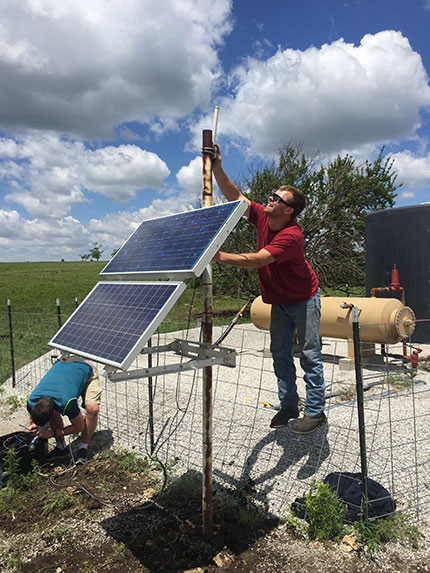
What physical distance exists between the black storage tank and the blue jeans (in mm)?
7070

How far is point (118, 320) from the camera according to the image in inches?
115

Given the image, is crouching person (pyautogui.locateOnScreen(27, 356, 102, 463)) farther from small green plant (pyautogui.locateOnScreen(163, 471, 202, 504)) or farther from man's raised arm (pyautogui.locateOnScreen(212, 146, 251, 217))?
man's raised arm (pyautogui.locateOnScreen(212, 146, 251, 217))

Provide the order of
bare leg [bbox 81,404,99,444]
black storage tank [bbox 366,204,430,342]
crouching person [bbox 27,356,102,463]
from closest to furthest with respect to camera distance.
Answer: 1. crouching person [bbox 27,356,102,463]
2. bare leg [bbox 81,404,99,444]
3. black storage tank [bbox 366,204,430,342]

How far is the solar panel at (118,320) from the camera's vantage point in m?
2.48

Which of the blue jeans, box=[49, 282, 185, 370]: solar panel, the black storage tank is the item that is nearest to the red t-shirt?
the blue jeans

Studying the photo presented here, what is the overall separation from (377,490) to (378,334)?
4394 mm

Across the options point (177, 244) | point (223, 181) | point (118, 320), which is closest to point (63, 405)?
point (118, 320)

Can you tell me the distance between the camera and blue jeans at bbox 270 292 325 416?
3.93 meters

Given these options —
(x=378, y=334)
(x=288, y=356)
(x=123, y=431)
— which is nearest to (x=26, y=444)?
(x=123, y=431)

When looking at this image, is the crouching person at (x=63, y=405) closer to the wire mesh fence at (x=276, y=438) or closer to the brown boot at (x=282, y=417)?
the wire mesh fence at (x=276, y=438)

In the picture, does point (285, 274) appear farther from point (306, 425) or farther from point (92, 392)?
point (92, 392)

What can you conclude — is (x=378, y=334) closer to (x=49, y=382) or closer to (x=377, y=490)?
(x=377, y=490)

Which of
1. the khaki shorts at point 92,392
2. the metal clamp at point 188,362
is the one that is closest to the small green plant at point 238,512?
the metal clamp at point 188,362

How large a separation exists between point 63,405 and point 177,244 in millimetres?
2436
